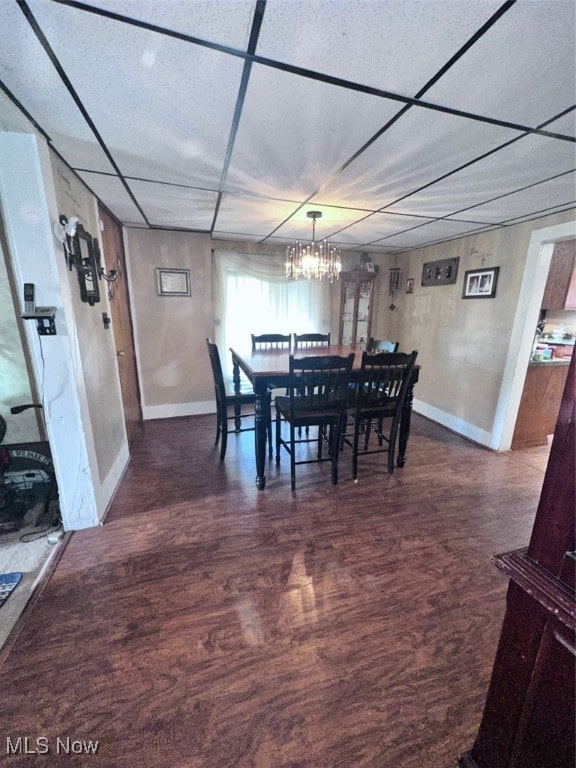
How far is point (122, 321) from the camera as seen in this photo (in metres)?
3.12

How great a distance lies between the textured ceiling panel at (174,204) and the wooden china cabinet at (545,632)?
2.45 metres

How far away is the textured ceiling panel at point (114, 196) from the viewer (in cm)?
198

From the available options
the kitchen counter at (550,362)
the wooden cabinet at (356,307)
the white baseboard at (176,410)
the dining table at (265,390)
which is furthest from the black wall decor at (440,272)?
the white baseboard at (176,410)

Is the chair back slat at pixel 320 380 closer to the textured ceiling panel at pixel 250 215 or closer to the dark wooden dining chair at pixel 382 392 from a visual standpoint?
the dark wooden dining chair at pixel 382 392

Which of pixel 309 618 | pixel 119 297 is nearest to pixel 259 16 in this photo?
pixel 309 618

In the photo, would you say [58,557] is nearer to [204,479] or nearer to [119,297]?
[204,479]

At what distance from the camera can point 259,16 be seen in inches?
32.4

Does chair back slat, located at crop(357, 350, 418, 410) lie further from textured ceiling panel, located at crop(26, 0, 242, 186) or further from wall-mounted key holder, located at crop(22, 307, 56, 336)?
wall-mounted key holder, located at crop(22, 307, 56, 336)

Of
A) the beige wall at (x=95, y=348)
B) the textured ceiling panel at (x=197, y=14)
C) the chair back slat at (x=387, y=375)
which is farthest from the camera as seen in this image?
the chair back slat at (x=387, y=375)

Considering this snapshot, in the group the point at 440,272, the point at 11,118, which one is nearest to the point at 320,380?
the point at 11,118

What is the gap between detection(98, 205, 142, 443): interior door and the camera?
107 inches

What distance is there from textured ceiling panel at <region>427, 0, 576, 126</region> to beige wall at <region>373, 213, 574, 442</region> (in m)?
1.86

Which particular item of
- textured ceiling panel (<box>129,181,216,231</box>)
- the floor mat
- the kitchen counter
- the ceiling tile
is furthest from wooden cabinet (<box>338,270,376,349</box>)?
the floor mat

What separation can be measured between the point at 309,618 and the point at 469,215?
10.5ft
